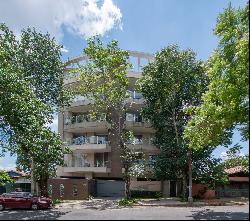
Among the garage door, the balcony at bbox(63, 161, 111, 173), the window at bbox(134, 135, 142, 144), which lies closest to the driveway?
the window at bbox(134, 135, 142, 144)

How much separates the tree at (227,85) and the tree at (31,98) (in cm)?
1315

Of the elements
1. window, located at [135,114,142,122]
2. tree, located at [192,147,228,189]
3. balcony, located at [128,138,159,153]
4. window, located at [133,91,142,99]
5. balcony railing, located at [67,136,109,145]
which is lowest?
tree, located at [192,147,228,189]

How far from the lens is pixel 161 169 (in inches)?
1704

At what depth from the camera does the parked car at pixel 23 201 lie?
35219 millimetres

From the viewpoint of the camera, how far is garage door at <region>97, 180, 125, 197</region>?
4981cm

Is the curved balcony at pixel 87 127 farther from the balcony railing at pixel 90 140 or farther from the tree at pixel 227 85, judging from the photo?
the tree at pixel 227 85

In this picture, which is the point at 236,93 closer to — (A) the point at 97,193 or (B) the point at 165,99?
(B) the point at 165,99

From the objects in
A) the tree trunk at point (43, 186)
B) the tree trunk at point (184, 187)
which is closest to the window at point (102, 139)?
the tree trunk at point (43, 186)

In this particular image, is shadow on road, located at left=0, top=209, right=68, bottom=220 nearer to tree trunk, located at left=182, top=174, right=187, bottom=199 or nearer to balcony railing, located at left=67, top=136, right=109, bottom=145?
tree trunk, located at left=182, top=174, right=187, bottom=199

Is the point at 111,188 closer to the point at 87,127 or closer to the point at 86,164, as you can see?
the point at 86,164

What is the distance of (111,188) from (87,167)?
3.64 m

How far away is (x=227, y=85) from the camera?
24.6m

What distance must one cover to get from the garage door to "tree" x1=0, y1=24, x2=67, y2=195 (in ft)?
28.9

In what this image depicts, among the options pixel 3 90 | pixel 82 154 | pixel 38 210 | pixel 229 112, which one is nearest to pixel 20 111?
pixel 3 90
